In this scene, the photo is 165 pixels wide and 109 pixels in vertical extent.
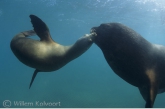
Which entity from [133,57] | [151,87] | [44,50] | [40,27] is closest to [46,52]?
[44,50]

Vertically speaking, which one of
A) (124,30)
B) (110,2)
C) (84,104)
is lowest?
(84,104)

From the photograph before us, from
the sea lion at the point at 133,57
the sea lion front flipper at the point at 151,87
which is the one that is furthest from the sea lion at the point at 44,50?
the sea lion front flipper at the point at 151,87

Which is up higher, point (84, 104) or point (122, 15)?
point (122, 15)

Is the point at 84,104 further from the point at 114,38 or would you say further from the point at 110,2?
the point at 114,38

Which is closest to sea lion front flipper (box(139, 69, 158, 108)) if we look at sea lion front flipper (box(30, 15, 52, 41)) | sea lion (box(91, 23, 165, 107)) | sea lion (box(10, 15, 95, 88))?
sea lion (box(91, 23, 165, 107))

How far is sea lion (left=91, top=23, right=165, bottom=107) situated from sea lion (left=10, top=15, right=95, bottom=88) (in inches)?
16.0

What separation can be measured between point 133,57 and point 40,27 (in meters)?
2.18

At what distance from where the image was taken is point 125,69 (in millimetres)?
3709

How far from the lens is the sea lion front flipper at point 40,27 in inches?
167

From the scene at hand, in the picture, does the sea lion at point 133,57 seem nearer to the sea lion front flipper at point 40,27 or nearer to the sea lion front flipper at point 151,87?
the sea lion front flipper at point 151,87

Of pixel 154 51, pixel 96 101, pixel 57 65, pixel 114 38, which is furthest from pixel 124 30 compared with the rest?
pixel 96 101

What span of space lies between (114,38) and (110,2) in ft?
52.8

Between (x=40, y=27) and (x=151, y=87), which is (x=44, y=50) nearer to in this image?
(x=40, y=27)

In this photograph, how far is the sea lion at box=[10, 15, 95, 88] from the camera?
4.09 m
